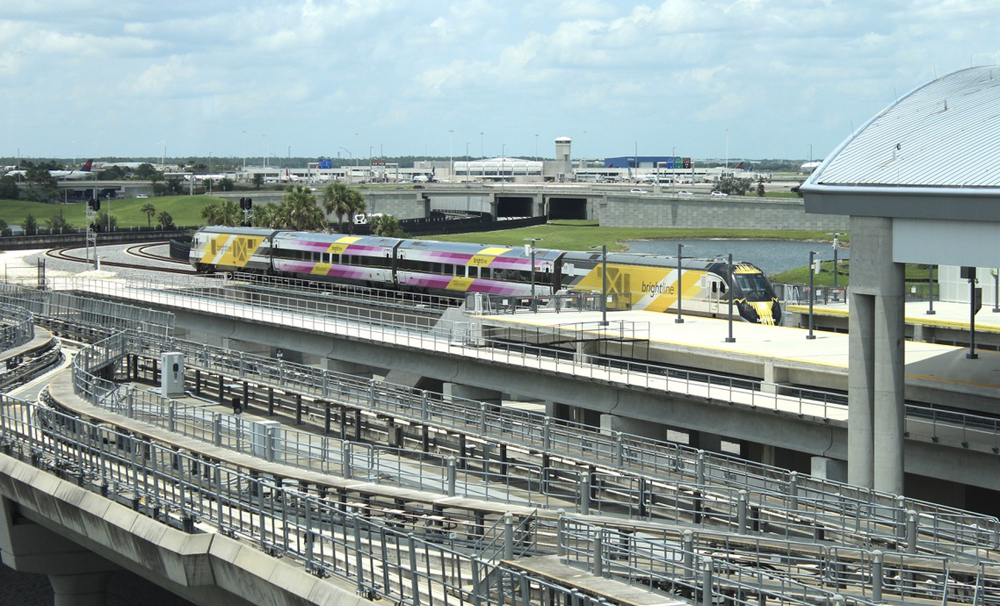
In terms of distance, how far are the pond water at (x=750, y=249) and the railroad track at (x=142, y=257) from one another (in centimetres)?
5883

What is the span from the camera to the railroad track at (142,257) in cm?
9756

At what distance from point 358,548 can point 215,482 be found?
682cm

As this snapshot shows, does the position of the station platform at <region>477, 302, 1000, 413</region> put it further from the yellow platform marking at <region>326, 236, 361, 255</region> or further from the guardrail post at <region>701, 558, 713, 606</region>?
the yellow platform marking at <region>326, 236, 361, 255</region>

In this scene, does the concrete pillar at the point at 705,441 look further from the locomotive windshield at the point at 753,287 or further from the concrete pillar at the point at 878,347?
the locomotive windshield at the point at 753,287

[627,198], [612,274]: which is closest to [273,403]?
[612,274]

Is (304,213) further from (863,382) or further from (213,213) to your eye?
(863,382)

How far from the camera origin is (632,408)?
138ft

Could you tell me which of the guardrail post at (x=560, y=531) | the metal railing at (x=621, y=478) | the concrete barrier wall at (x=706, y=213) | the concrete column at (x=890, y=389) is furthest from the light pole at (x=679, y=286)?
the concrete barrier wall at (x=706, y=213)

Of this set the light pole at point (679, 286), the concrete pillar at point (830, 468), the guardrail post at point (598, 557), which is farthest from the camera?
the light pole at point (679, 286)

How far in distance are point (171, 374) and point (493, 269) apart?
83.9 ft

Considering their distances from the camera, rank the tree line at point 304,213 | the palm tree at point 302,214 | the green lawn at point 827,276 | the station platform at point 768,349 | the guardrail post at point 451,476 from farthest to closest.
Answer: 1. the tree line at point 304,213
2. the palm tree at point 302,214
3. the green lawn at point 827,276
4. the station platform at point 768,349
5. the guardrail post at point 451,476

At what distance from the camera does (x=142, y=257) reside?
10975 centimetres

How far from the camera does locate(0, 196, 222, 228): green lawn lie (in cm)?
17888

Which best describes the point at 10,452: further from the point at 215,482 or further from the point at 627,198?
the point at 627,198
